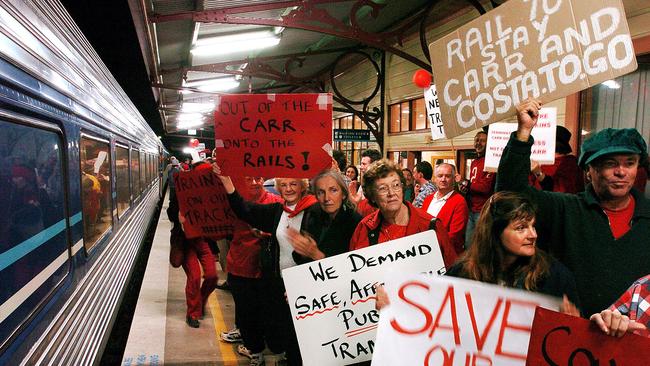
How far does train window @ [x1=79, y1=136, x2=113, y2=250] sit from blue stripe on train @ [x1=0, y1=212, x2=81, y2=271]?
0.68 metres

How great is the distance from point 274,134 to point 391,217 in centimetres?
104

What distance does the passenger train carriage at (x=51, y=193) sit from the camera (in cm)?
195

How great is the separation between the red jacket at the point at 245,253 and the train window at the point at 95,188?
1.04 m

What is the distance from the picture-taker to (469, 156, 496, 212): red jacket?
14.2ft

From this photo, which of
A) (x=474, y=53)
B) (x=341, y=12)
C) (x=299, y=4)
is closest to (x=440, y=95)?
(x=474, y=53)

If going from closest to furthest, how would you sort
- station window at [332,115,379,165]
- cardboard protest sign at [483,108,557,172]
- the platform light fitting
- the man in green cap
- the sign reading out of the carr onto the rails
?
1. the man in green cap
2. cardboard protest sign at [483,108,557,172]
3. the platform light fitting
4. the sign reading out of the carr onto the rails
5. station window at [332,115,379,165]

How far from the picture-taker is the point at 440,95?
8.46 ft

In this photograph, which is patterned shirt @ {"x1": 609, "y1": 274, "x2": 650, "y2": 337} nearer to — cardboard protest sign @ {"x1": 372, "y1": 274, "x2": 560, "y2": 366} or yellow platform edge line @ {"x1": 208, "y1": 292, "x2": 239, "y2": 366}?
cardboard protest sign @ {"x1": 372, "y1": 274, "x2": 560, "y2": 366}

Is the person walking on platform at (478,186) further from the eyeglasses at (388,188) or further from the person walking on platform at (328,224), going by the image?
the eyeglasses at (388,188)

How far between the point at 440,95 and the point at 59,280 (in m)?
2.34

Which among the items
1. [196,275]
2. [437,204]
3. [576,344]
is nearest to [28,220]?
[576,344]

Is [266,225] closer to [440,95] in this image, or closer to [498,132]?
[440,95]

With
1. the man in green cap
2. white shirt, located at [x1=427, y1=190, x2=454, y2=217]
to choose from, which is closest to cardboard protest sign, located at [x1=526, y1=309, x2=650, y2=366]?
the man in green cap

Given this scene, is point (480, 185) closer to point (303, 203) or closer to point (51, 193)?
point (303, 203)
